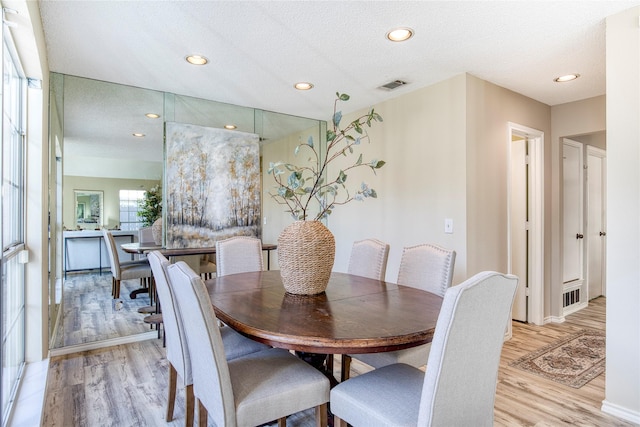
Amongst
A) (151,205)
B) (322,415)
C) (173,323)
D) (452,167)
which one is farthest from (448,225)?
(151,205)

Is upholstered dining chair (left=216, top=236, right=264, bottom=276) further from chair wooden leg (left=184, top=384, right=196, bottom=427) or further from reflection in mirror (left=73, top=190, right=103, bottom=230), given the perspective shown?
reflection in mirror (left=73, top=190, right=103, bottom=230)

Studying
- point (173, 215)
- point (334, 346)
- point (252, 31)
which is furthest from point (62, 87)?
point (334, 346)

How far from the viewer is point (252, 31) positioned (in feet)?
7.89

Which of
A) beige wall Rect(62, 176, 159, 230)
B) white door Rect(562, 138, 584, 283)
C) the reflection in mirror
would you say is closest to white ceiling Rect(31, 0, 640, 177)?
beige wall Rect(62, 176, 159, 230)

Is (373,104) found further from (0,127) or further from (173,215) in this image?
(0,127)

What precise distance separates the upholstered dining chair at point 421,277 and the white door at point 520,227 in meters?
2.11

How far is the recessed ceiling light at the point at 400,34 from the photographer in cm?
239

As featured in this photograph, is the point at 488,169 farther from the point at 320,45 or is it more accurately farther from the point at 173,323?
the point at 173,323

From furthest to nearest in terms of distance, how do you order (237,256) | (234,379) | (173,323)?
1. (237,256)
2. (173,323)
3. (234,379)

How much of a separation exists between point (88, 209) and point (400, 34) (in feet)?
10.2

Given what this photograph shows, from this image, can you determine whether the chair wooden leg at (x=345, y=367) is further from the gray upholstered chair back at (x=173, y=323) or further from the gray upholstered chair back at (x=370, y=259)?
the gray upholstered chair back at (x=173, y=323)

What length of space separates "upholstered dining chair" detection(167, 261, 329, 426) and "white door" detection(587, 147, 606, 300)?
4.88m

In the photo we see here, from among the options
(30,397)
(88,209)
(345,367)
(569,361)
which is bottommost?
(569,361)

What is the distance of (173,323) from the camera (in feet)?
5.90
